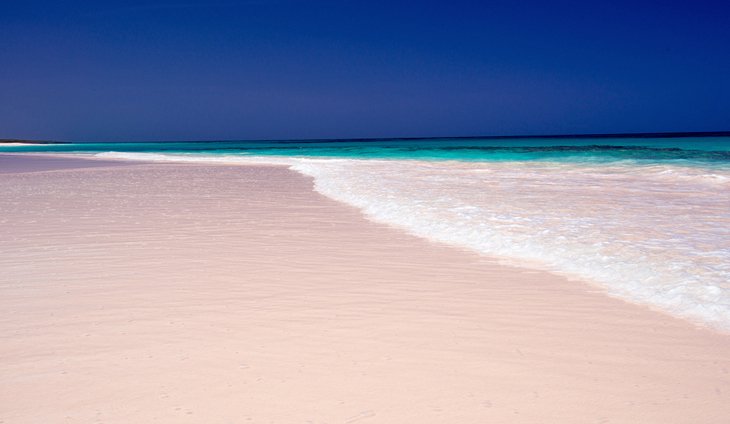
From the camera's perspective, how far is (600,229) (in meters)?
6.63

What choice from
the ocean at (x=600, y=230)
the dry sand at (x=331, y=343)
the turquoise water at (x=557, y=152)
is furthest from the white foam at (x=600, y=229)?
the turquoise water at (x=557, y=152)

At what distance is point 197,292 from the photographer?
4.20m

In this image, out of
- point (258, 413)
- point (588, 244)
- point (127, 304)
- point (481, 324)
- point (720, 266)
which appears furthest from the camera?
point (588, 244)

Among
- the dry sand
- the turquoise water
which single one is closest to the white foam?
the dry sand

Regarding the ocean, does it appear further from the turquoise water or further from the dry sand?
the turquoise water

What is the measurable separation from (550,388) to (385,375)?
0.71 meters

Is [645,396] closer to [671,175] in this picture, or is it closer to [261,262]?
[261,262]

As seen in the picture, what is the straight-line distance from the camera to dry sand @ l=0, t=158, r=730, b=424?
2412 millimetres

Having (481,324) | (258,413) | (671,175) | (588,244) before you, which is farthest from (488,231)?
(671,175)

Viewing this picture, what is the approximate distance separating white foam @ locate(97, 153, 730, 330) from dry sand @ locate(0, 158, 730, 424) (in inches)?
16.7

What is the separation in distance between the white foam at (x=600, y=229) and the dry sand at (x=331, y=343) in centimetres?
42

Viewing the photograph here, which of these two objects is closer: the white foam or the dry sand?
the dry sand

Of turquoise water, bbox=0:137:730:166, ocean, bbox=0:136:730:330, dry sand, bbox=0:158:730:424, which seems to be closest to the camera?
dry sand, bbox=0:158:730:424

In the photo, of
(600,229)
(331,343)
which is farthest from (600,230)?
(331,343)
